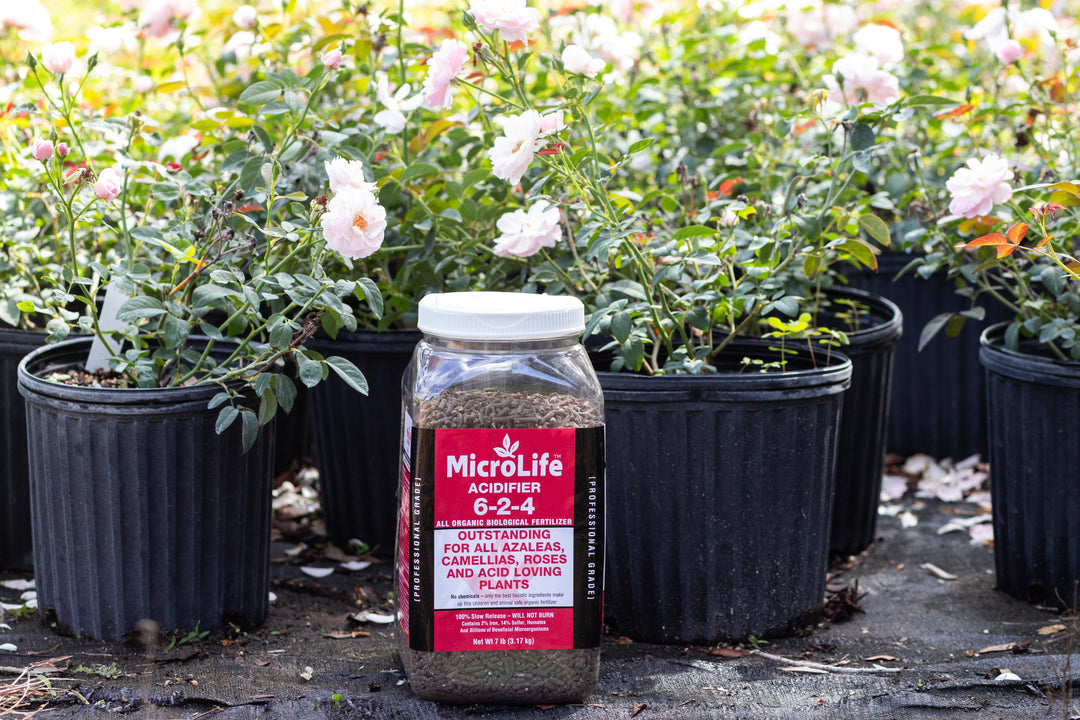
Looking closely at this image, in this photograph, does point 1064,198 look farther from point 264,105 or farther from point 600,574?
point 264,105

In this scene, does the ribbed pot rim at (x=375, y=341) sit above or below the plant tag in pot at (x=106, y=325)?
below

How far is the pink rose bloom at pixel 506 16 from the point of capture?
1.53 metres

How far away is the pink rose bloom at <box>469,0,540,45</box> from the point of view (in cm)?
153

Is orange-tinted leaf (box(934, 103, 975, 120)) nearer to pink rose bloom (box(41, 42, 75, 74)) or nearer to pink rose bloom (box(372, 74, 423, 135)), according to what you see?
pink rose bloom (box(372, 74, 423, 135))

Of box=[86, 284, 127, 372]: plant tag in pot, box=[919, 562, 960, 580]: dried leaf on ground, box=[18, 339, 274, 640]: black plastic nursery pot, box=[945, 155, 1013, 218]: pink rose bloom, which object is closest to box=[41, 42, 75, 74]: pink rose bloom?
box=[86, 284, 127, 372]: plant tag in pot

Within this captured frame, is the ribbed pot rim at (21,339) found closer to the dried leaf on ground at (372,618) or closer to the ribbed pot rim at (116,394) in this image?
the ribbed pot rim at (116,394)

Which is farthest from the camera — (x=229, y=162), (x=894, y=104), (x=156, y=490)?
(x=229, y=162)

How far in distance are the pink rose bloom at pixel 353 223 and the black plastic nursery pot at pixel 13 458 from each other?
82 centimetres

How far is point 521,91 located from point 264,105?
47cm

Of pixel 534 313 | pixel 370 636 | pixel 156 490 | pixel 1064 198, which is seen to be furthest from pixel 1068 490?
pixel 156 490

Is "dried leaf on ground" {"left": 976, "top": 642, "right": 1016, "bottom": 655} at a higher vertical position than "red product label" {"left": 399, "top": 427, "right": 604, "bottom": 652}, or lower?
lower

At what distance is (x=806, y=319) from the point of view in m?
1.76

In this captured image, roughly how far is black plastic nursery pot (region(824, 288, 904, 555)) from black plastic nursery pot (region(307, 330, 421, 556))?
0.87m

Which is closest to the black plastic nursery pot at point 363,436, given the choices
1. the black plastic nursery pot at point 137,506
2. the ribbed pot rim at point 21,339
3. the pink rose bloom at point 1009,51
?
the black plastic nursery pot at point 137,506
